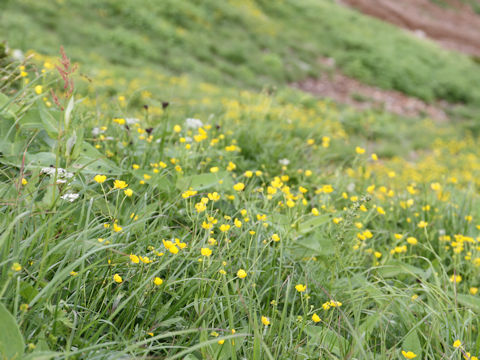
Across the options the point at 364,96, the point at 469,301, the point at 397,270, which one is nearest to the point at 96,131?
the point at 397,270

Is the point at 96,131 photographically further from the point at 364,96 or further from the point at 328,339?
the point at 364,96

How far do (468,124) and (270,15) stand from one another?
774 cm

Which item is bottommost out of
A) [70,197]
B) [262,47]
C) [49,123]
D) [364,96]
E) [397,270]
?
[364,96]

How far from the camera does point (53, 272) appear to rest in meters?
1.47

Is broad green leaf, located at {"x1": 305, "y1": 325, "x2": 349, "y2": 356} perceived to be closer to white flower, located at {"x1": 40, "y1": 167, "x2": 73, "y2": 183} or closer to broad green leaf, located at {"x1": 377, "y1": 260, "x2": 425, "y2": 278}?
broad green leaf, located at {"x1": 377, "y1": 260, "x2": 425, "y2": 278}

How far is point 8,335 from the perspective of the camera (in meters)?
1.12

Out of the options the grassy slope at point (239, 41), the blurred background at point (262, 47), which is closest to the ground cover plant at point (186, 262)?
the grassy slope at point (239, 41)

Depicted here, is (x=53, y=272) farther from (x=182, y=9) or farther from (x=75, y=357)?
(x=182, y=9)

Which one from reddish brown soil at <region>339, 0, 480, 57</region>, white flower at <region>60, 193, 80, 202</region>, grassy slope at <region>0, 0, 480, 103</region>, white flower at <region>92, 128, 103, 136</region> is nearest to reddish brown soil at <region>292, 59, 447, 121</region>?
grassy slope at <region>0, 0, 480, 103</region>

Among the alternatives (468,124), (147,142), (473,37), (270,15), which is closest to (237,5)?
(270,15)

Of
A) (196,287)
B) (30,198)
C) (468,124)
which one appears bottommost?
(468,124)

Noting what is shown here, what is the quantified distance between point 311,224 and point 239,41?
1016 centimetres

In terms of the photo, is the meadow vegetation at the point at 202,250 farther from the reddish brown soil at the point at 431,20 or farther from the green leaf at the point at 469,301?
the reddish brown soil at the point at 431,20

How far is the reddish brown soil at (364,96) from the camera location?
11.1 m
